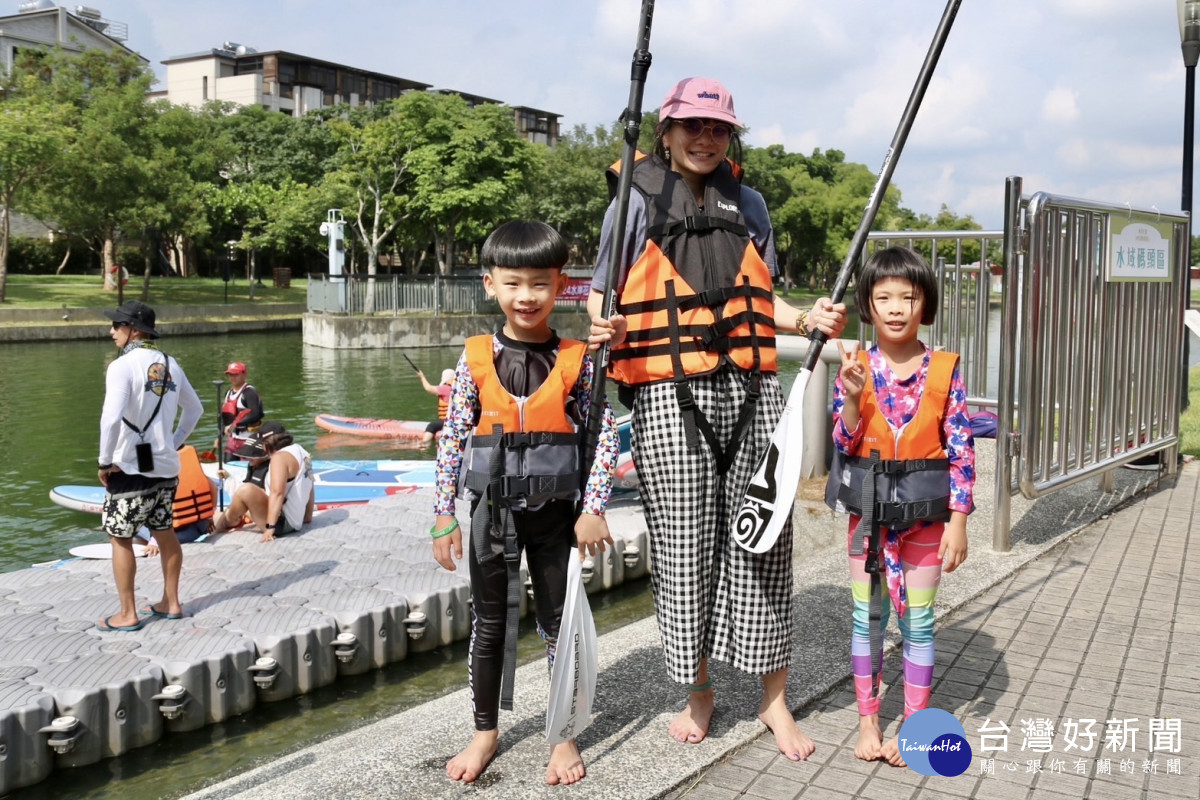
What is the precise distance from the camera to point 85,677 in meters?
5.64

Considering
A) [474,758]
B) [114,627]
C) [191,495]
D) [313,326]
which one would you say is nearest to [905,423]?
[474,758]

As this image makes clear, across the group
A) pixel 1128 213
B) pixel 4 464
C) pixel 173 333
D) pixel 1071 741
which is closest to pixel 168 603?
pixel 1071 741

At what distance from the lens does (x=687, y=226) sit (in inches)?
147

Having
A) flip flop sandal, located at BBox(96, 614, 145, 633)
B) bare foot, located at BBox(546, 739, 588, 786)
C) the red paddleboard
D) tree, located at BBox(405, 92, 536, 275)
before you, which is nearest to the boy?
bare foot, located at BBox(546, 739, 588, 786)

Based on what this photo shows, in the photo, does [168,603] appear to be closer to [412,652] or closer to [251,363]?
[412,652]

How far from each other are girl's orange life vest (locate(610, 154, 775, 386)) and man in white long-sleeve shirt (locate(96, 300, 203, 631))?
12.4ft

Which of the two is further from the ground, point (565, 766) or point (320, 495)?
point (565, 766)

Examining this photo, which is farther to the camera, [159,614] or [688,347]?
[159,614]

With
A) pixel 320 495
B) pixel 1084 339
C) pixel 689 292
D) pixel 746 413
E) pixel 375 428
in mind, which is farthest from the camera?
pixel 375 428

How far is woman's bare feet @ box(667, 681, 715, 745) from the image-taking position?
3.83m

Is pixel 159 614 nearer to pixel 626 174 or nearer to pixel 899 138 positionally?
pixel 626 174

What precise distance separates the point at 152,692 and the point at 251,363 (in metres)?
28.6

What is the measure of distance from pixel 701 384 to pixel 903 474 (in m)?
0.77

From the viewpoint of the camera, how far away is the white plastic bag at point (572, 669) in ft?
11.5
